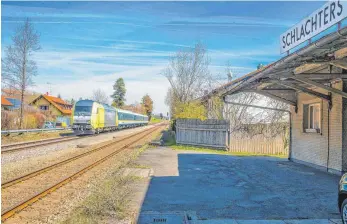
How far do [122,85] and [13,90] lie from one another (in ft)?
269

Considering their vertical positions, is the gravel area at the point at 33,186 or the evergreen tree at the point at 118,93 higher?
the evergreen tree at the point at 118,93

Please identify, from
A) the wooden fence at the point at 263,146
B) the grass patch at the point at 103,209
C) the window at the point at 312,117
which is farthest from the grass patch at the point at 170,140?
the grass patch at the point at 103,209

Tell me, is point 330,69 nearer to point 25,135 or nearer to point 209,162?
point 209,162

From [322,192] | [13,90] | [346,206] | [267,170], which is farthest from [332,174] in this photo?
[13,90]

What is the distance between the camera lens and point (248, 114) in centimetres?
2484

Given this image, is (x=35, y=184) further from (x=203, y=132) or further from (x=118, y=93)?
(x=118, y=93)

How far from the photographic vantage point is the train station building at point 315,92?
7586 millimetres

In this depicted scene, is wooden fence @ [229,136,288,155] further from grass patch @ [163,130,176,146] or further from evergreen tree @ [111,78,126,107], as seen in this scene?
evergreen tree @ [111,78,126,107]

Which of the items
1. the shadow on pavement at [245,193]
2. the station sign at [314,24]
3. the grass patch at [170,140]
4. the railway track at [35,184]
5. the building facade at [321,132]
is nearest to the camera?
the station sign at [314,24]

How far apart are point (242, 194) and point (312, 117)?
7138 millimetres

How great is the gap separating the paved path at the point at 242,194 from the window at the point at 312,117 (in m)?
1.75

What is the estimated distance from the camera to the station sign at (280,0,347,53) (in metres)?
6.03

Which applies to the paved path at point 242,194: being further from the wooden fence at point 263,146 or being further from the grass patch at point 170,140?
the grass patch at point 170,140

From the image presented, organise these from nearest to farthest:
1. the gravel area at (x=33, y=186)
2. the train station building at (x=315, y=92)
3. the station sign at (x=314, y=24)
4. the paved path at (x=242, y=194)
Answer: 1. the station sign at (x=314, y=24)
2. the paved path at (x=242, y=194)
3. the train station building at (x=315, y=92)
4. the gravel area at (x=33, y=186)
